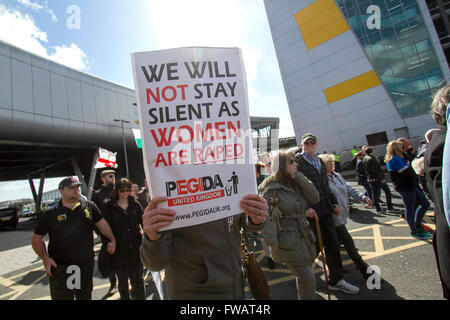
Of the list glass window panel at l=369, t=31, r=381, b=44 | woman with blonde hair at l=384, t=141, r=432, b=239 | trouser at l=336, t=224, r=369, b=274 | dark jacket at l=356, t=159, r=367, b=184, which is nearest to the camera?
trouser at l=336, t=224, r=369, b=274

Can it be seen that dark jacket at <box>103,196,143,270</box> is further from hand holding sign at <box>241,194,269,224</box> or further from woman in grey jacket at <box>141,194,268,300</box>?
hand holding sign at <box>241,194,269,224</box>

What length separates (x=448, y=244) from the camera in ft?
4.58

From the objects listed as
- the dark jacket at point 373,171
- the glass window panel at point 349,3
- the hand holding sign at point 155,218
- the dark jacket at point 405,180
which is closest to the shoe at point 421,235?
the dark jacket at point 405,180

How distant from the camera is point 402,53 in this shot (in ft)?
60.2

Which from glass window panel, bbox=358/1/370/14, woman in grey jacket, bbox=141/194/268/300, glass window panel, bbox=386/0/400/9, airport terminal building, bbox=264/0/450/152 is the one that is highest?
glass window panel, bbox=358/1/370/14

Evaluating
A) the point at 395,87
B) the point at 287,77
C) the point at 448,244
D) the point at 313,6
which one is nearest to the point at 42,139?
the point at 448,244

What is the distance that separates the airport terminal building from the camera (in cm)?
1773

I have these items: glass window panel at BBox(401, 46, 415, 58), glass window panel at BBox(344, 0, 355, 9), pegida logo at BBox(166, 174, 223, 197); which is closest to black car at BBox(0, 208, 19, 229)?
pegida logo at BBox(166, 174, 223, 197)

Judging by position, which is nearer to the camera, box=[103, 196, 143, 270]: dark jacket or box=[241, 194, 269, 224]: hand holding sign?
box=[241, 194, 269, 224]: hand holding sign

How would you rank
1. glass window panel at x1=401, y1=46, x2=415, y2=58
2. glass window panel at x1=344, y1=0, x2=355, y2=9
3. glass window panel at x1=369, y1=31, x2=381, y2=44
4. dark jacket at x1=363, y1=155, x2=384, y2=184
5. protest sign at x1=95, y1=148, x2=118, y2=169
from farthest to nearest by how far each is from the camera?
glass window panel at x1=344, y1=0, x2=355, y2=9 < glass window panel at x1=369, y1=31, x2=381, y2=44 < glass window panel at x1=401, y1=46, x2=415, y2=58 < protest sign at x1=95, y1=148, x2=118, y2=169 < dark jacket at x1=363, y1=155, x2=384, y2=184

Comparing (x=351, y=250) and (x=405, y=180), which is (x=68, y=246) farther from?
(x=405, y=180)

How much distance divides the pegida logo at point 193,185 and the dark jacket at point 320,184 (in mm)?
2148

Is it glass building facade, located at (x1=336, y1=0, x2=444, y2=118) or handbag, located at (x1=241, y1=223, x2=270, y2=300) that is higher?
glass building facade, located at (x1=336, y1=0, x2=444, y2=118)

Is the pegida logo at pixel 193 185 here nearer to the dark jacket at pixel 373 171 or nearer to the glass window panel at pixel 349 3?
the dark jacket at pixel 373 171
